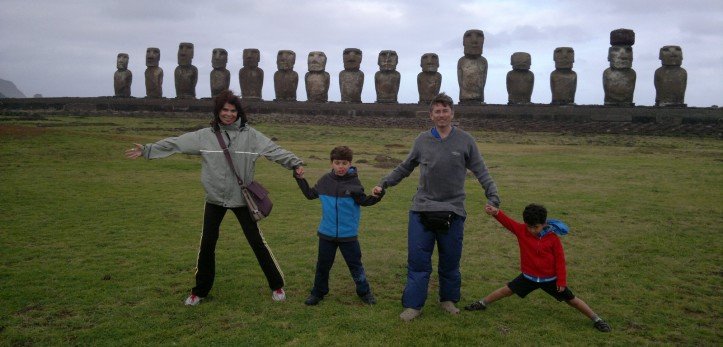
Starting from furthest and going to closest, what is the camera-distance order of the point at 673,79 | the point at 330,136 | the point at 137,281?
the point at 673,79 → the point at 330,136 → the point at 137,281

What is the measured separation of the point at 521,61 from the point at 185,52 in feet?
57.7

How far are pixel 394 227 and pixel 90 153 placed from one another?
32.9 ft

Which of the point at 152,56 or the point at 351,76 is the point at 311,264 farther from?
the point at 152,56

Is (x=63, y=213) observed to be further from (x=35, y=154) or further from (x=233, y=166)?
(x=35, y=154)

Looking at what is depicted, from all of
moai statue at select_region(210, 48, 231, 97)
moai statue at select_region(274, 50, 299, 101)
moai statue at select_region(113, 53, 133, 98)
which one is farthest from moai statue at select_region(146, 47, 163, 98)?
moai statue at select_region(274, 50, 299, 101)

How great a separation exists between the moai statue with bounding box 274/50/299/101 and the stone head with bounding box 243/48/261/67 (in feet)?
3.62

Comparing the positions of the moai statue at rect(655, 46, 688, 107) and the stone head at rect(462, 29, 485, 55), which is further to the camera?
the stone head at rect(462, 29, 485, 55)

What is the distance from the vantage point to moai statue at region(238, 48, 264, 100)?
32169 millimetres

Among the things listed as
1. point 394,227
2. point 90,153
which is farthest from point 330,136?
point 394,227

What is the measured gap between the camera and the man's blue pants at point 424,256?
16.2 feet

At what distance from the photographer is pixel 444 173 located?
Result: 16.2 ft

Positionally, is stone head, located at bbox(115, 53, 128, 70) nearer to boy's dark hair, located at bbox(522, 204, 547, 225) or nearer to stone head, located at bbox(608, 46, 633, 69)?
stone head, located at bbox(608, 46, 633, 69)

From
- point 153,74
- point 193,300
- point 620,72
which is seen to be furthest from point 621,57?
point 193,300

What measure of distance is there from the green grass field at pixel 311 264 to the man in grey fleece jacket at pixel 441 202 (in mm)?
286
